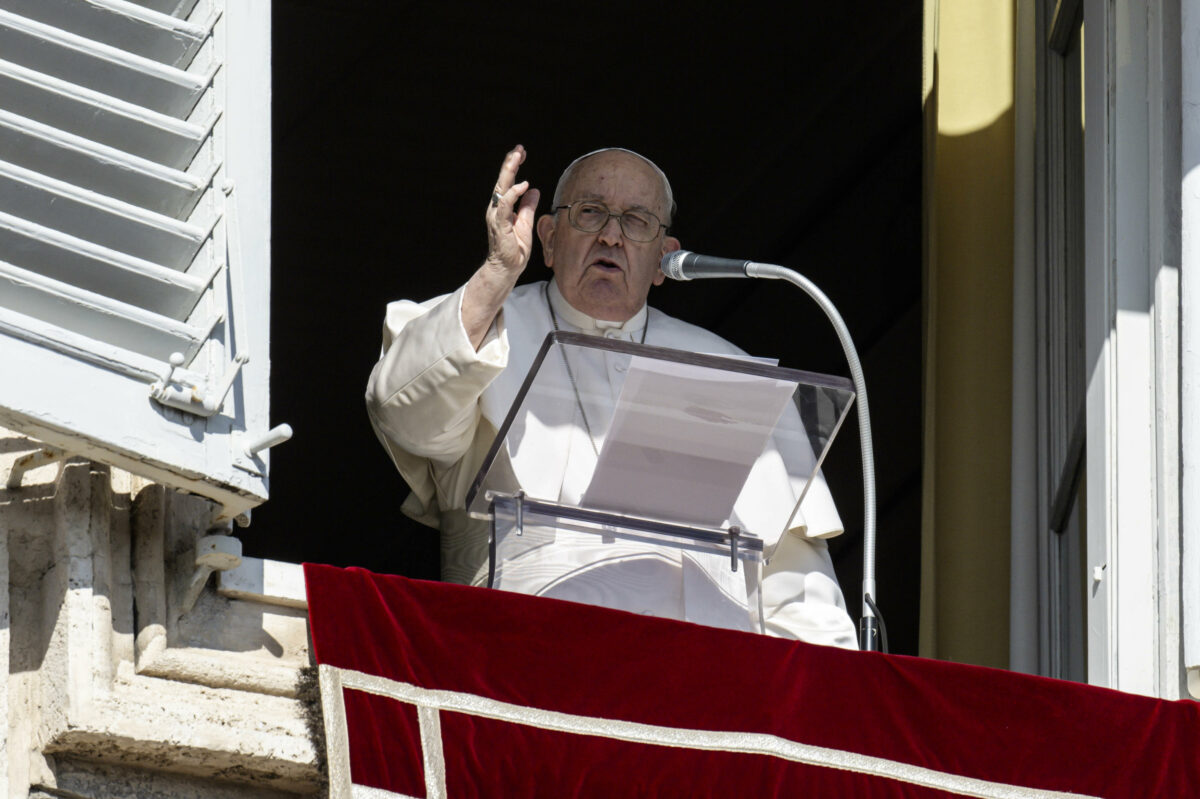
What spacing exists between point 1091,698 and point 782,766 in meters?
0.47

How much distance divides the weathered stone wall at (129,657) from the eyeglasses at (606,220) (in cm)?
137

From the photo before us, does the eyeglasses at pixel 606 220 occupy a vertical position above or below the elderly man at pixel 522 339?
above

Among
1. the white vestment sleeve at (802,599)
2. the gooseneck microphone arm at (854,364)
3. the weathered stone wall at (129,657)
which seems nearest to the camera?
the weathered stone wall at (129,657)

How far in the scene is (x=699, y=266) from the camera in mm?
3455

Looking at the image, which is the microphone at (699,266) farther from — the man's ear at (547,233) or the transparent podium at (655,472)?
the man's ear at (547,233)

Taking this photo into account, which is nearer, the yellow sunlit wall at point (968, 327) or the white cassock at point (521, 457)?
the white cassock at point (521, 457)

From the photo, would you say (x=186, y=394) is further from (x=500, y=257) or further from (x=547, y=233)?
(x=547, y=233)

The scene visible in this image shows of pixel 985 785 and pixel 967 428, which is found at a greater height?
pixel 967 428

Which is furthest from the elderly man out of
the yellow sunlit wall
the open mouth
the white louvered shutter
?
→ the yellow sunlit wall

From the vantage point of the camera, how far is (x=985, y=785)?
3225 mm

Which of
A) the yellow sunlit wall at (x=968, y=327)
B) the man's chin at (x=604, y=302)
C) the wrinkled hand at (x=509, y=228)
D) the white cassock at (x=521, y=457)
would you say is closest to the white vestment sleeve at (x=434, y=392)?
the white cassock at (x=521, y=457)

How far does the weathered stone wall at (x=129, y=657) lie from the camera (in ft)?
10.2

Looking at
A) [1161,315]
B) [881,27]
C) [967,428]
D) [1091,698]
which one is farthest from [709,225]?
[1091,698]

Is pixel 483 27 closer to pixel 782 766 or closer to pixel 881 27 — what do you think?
pixel 881 27
